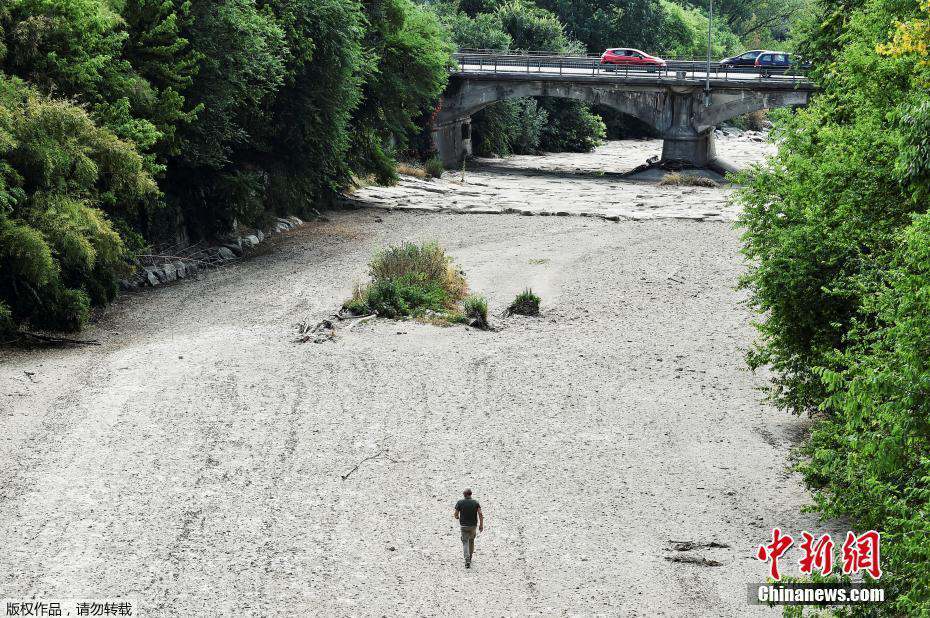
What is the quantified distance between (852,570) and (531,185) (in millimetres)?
42343

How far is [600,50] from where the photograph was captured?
81000 millimetres

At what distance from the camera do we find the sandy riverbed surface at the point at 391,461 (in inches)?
540

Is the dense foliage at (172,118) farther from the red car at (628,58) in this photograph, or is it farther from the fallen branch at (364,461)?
the red car at (628,58)

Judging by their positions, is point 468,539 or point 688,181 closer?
point 468,539

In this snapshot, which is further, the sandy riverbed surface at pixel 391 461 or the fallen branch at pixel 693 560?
the fallen branch at pixel 693 560

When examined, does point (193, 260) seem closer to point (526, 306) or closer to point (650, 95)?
point (526, 306)

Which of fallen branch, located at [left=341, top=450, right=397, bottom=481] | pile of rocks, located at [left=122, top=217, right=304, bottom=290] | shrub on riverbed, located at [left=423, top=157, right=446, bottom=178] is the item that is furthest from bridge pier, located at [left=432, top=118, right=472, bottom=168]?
fallen branch, located at [left=341, top=450, right=397, bottom=481]

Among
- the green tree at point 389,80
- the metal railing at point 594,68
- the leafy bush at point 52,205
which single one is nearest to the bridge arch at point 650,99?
the metal railing at point 594,68

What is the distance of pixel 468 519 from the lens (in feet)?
45.0

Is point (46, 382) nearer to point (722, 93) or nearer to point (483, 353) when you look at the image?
point (483, 353)

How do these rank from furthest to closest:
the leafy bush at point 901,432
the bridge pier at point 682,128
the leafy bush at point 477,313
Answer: the bridge pier at point 682,128, the leafy bush at point 477,313, the leafy bush at point 901,432

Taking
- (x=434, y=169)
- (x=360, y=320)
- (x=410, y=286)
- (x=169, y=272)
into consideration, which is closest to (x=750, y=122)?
(x=434, y=169)

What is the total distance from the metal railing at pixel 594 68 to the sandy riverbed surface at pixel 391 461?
31.1m

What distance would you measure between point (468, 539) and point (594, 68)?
2016 inches
